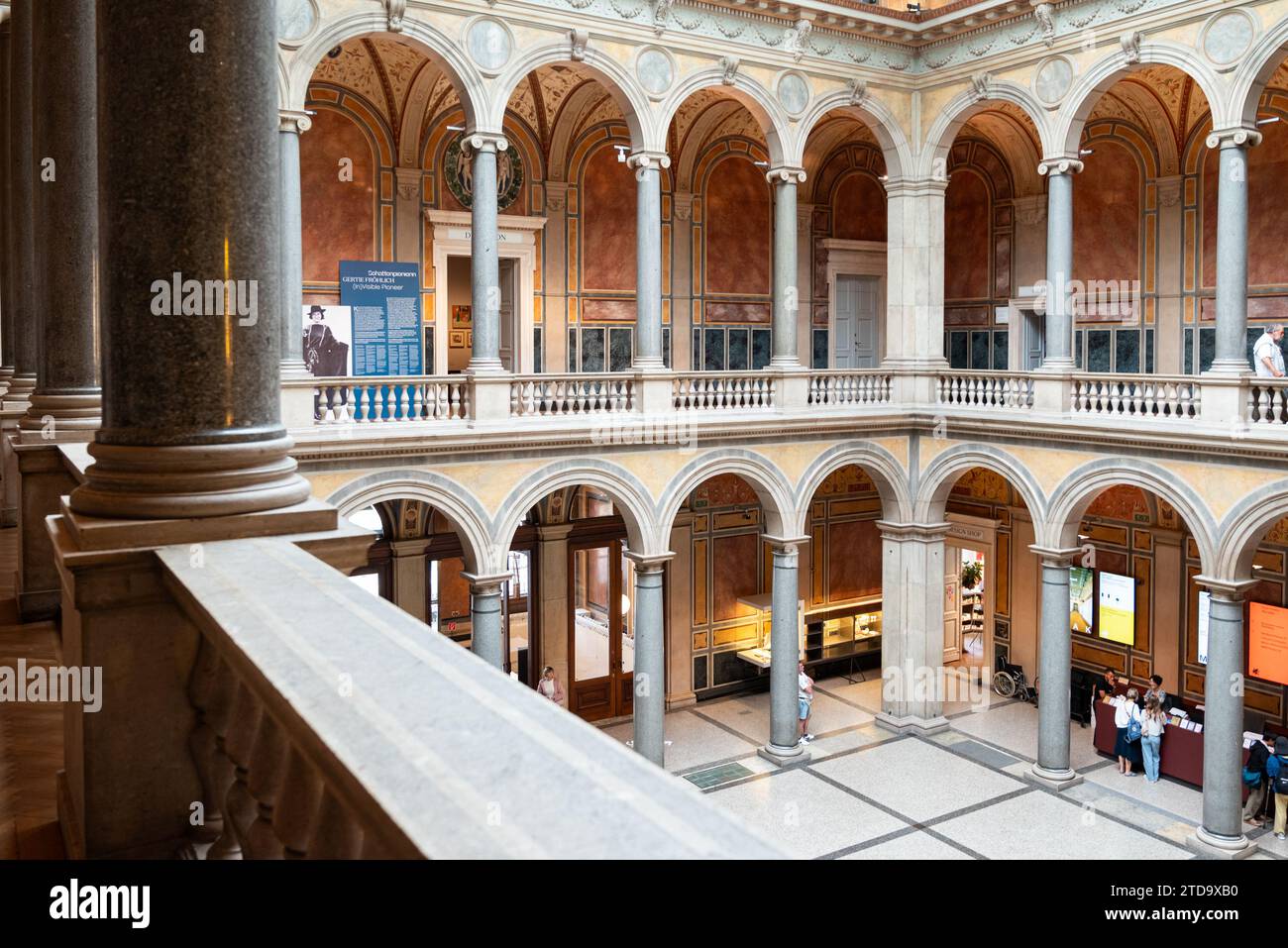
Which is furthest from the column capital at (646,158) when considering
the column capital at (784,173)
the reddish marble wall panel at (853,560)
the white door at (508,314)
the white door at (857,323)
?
the reddish marble wall panel at (853,560)

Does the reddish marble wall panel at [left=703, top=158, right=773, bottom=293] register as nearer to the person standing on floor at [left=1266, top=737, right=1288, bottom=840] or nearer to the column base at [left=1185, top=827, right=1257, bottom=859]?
the person standing on floor at [left=1266, top=737, right=1288, bottom=840]

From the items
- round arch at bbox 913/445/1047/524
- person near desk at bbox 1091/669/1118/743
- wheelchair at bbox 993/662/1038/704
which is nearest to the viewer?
round arch at bbox 913/445/1047/524

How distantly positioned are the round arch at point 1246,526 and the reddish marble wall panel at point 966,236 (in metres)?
8.41

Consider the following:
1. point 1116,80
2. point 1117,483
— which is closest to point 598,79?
point 1116,80

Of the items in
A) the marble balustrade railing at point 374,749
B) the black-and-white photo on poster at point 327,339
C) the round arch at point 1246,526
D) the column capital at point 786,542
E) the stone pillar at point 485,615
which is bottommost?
the stone pillar at point 485,615

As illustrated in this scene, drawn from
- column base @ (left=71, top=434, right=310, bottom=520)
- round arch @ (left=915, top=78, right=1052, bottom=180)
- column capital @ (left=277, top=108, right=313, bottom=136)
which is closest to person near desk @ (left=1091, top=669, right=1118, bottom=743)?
round arch @ (left=915, top=78, right=1052, bottom=180)

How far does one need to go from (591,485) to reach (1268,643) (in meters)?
10.5

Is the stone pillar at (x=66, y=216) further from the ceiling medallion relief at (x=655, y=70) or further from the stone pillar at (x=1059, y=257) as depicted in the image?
the stone pillar at (x=1059, y=257)

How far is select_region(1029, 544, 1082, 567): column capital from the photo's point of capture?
16172mm

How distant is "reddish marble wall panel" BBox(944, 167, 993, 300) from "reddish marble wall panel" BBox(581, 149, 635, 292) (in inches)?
256

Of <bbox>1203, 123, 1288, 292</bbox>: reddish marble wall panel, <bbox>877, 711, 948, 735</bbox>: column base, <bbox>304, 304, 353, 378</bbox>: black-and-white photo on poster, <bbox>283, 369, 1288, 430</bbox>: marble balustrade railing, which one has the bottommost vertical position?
<bbox>877, 711, 948, 735</bbox>: column base

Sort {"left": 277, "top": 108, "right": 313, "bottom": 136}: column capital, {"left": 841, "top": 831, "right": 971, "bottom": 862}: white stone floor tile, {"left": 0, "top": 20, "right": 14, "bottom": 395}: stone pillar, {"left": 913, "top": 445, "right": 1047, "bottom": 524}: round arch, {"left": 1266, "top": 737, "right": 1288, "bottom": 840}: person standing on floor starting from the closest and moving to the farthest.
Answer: {"left": 0, "top": 20, "right": 14, "bottom": 395}: stone pillar → {"left": 277, "top": 108, "right": 313, "bottom": 136}: column capital → {"left": 841, "top": 831, "right": 971, "bottom": 862}: white stone floor tile → {"left": 1266, "top": 737, "right": 1288, "bottom": 840}: person standing on floor → {"left": 913, "top": 445, "right": 1047, "bottom": 524}: round arch

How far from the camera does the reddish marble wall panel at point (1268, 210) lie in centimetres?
1700

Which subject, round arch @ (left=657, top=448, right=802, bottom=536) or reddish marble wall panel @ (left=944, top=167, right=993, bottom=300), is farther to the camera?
reddish marble wall panel @ (left=944, top=167, right=993, bottom=300)
